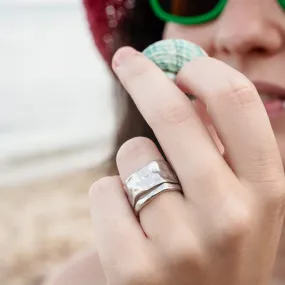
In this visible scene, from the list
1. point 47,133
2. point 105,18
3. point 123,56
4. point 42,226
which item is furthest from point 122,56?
point 47,133

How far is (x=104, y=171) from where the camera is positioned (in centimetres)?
172

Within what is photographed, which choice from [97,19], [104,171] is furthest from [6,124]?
[97,19]

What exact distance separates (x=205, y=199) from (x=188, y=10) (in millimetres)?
422

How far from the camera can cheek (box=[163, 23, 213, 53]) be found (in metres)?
0.80

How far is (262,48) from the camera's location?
0.73 metres

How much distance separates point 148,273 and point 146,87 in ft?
0.56

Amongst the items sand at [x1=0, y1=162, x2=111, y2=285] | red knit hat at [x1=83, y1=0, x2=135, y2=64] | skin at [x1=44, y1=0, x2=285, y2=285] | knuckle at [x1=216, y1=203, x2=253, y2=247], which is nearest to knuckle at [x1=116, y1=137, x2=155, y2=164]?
skin at [x1=44, y1=0, x2=285, y2=285]

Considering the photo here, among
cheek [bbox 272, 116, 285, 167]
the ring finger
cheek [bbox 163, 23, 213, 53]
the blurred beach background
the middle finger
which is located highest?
the middle finger

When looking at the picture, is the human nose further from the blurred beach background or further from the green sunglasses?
the blurred beach background

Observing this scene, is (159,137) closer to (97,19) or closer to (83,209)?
(97,19)

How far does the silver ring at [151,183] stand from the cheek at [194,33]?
341 millimetres

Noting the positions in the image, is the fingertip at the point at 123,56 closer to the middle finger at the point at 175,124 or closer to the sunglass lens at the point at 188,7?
the middle finger at the point at 175,124

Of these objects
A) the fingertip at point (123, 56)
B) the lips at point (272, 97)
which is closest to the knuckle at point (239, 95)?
the fingertip at point (123, 56)

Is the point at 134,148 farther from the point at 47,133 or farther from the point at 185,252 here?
the point at 47,133
